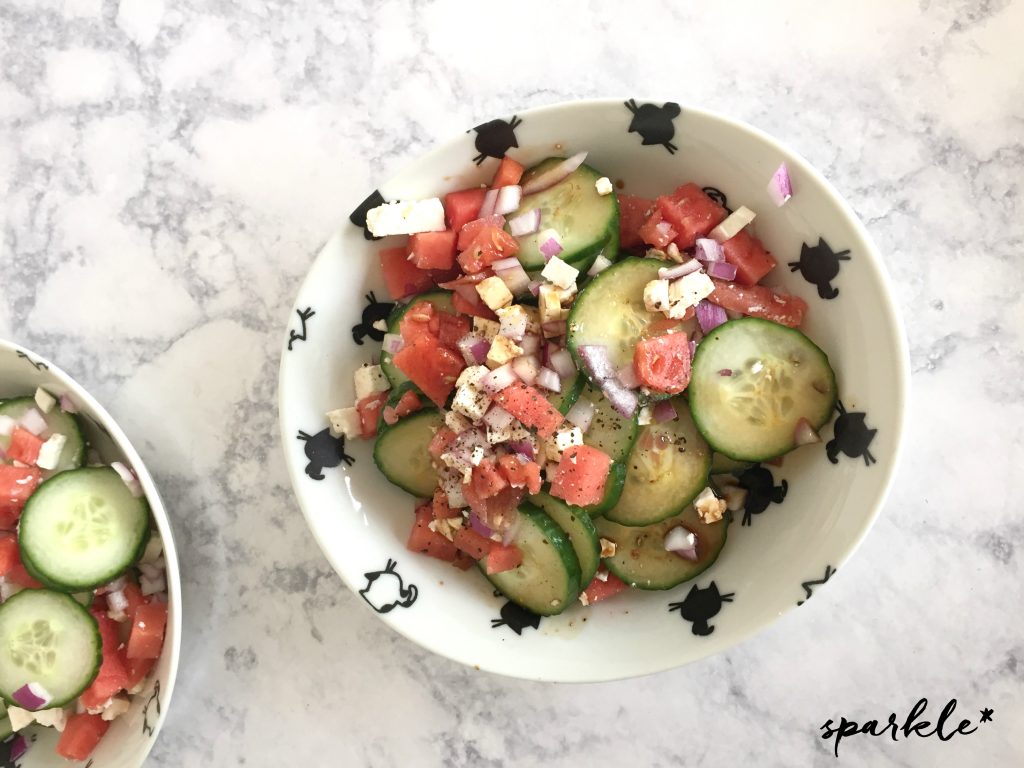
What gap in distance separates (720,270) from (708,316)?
9 cm

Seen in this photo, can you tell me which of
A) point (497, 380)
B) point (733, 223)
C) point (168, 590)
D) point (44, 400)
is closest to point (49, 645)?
point (168, 590)

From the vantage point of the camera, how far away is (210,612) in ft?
6.41

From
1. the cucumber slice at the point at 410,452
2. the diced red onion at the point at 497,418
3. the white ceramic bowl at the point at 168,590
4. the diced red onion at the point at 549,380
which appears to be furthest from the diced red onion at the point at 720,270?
the white ceramic bowl at the point at 168,590

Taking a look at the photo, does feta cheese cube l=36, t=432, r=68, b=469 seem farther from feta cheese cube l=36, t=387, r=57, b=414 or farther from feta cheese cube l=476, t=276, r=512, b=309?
feta cheese cube l=476, t=276, r=512, b=309

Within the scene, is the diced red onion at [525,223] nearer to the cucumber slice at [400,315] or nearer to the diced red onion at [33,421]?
the cucumber slice at [400,315]

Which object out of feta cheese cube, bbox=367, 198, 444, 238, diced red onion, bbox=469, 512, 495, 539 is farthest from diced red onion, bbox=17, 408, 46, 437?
diced red onion, bbox=469, 512, 495, 539

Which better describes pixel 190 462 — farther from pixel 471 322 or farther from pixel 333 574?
pixel 471 322

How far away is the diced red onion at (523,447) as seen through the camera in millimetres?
1536

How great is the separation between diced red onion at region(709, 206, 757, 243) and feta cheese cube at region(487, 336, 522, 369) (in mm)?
423

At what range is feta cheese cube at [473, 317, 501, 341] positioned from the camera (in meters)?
1.57

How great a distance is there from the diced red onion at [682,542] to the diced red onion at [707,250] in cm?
49

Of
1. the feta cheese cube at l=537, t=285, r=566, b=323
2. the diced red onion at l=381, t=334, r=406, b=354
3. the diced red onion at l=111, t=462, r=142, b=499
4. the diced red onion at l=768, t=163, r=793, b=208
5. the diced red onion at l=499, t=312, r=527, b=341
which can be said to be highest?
the diced red onion at l=768, t=163, r=793, b=208

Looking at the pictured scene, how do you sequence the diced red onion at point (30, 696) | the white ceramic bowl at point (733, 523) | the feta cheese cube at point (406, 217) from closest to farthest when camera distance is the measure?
the white ceramic bowl at point (733, 523) → the feta cheese cube at point (406, 217) → the diced red onion at point (30, 696)

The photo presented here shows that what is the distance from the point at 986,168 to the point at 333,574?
1612mm
